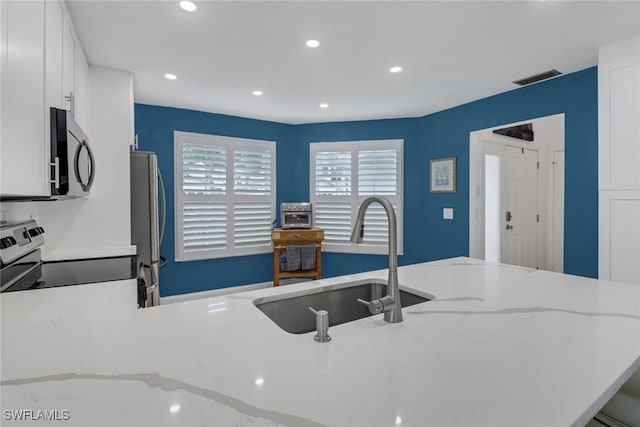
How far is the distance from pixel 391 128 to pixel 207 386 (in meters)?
4.23

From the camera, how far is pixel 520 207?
4.54 m

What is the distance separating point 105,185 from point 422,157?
3.52m

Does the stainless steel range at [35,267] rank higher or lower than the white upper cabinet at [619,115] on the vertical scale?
lower

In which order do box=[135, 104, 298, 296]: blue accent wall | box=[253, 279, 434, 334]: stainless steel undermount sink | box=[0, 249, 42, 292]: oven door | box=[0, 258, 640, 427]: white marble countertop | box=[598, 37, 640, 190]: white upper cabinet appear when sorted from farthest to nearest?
box=[135, 104, 298, 296]: blue accent wall < box=[598, 37, 640, 190]: white upper cabinet < box=[0, 249, 42, 292]: oven door < box=[253, 279, 434, 334]: stainless steel undermount sink < box=[0, 258, 640, 427]: white marble countertop

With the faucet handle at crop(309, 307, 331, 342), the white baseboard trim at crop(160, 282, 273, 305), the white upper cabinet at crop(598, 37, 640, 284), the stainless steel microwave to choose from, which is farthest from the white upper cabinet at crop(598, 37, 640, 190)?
the white baseboard trim at crop(160, 282, 273, 305)

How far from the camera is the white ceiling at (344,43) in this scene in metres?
1.94

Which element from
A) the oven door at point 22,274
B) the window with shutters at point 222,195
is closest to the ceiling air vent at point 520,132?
the window with shutters at point 222,195

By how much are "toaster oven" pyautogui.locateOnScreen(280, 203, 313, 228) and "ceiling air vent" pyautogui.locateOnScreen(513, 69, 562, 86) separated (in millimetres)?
2624

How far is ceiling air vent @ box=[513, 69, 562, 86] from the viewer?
285cm

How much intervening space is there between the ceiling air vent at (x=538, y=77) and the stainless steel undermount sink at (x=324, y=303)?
2.59m

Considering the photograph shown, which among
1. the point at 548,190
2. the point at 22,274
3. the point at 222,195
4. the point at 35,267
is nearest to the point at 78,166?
the point at 22,274

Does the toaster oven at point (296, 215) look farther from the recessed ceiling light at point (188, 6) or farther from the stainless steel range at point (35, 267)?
the recessed ceiling light at point (188, 6)

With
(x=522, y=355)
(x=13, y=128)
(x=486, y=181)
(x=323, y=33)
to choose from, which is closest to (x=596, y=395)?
(x=522, y=355)

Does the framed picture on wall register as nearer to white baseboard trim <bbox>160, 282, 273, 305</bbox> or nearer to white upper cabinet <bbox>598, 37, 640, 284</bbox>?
white upper cabinet <bbox>598, 37, 640, 284</bbox>
